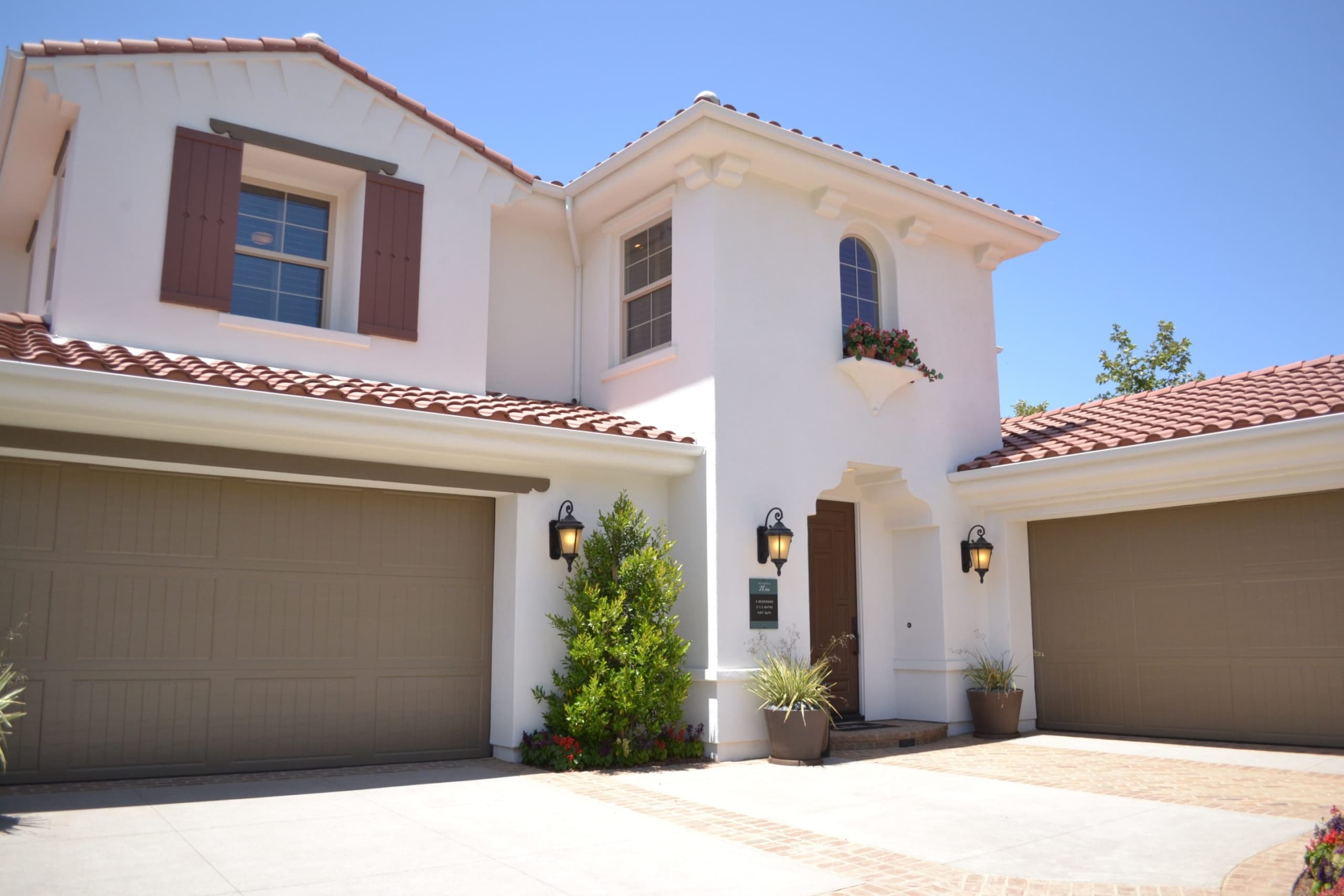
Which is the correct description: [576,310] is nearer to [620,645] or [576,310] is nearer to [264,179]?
[264,179]

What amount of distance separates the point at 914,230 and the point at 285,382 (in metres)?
7.50

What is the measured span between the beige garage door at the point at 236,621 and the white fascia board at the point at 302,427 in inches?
21.8

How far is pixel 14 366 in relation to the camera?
6.74 meters

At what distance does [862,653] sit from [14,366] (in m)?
8.96

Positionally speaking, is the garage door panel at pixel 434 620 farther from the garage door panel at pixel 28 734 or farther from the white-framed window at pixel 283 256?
the white-framed window at pixel 283 256

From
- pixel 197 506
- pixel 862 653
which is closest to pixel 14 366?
pixel 197 506

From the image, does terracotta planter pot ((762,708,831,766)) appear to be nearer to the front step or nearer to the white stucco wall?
the front step

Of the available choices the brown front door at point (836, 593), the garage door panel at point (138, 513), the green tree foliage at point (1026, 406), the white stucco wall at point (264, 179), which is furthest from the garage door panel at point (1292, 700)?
the green tree foliage at point (1026, 406)

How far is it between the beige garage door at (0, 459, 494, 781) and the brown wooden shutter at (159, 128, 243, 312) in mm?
1990

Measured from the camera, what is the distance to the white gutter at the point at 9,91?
8898 mm

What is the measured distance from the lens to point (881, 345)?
11.2 m

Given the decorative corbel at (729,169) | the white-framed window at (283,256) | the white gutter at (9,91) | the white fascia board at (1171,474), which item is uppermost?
the white gutter at (9,91)

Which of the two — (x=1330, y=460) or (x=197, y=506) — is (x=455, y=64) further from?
(x=1330, y=460)

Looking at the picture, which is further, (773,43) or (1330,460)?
(773,43)
